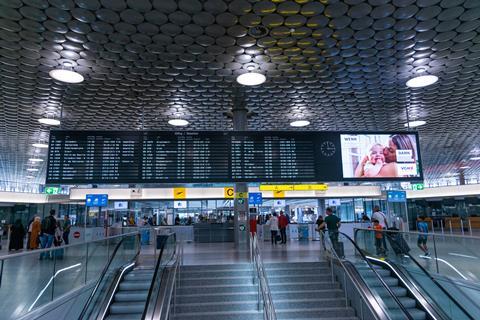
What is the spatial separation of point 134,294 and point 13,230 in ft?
28.4

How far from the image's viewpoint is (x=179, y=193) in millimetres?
23109

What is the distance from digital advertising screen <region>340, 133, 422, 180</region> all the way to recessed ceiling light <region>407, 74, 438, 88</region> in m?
1.47

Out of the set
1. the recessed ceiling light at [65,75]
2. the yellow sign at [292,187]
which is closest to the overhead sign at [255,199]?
the yellow sign at [292,187]

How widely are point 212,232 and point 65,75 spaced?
14140 mm

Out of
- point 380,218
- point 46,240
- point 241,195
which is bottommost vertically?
point 46,240

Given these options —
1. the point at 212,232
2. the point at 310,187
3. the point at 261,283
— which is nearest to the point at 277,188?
the point at 310,187

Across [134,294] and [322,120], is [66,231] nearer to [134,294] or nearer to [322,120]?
[134,294]

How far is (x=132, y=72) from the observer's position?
7.36m

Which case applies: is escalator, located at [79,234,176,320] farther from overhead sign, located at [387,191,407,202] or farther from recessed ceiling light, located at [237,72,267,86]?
overhead sign, located at [387,191,407,202]

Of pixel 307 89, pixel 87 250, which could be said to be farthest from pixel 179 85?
pixel 87 250

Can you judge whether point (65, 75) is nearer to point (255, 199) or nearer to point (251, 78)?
point (251, 78)

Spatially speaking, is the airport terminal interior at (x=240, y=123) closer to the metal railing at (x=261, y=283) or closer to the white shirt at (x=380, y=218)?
the metal railing at (x=261, y=283)

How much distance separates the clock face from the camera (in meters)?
8.81

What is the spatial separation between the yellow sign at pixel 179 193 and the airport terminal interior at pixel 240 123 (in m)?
11.3
